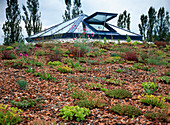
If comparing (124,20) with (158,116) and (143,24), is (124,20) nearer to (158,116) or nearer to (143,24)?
(143,24)

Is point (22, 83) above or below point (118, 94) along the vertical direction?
above

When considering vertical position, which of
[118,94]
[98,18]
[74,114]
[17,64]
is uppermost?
[98,18]

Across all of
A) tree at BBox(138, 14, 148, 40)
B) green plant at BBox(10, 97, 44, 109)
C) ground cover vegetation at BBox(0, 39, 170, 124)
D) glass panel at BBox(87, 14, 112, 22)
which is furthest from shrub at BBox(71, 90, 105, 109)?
tree at BBox(138, 14, 148, 40)

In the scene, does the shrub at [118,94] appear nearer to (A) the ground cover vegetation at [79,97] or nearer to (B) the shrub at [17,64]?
(A) the ground cover vegetation at [79,97]

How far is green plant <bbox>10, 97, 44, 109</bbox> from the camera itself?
2.97 metres

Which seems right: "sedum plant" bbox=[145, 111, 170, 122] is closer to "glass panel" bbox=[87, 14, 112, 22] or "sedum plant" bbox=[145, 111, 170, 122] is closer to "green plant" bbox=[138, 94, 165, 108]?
"green plant" bbox=[138, 94, 165, 108]

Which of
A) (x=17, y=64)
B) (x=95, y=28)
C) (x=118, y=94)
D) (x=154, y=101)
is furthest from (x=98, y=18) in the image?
(x=154, y=101)

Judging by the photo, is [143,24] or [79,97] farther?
[143,24]

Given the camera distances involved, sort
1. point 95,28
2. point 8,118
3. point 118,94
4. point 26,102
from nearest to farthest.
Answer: point 8,118
point 26,102
point 118,94
point 95,28

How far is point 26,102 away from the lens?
123 inches

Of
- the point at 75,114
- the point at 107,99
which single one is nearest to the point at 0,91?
the point at 75,114

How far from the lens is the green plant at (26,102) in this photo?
2.97 metres

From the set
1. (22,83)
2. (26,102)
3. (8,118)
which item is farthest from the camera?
(22,83)

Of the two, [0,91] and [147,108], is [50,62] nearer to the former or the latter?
[0,91]
